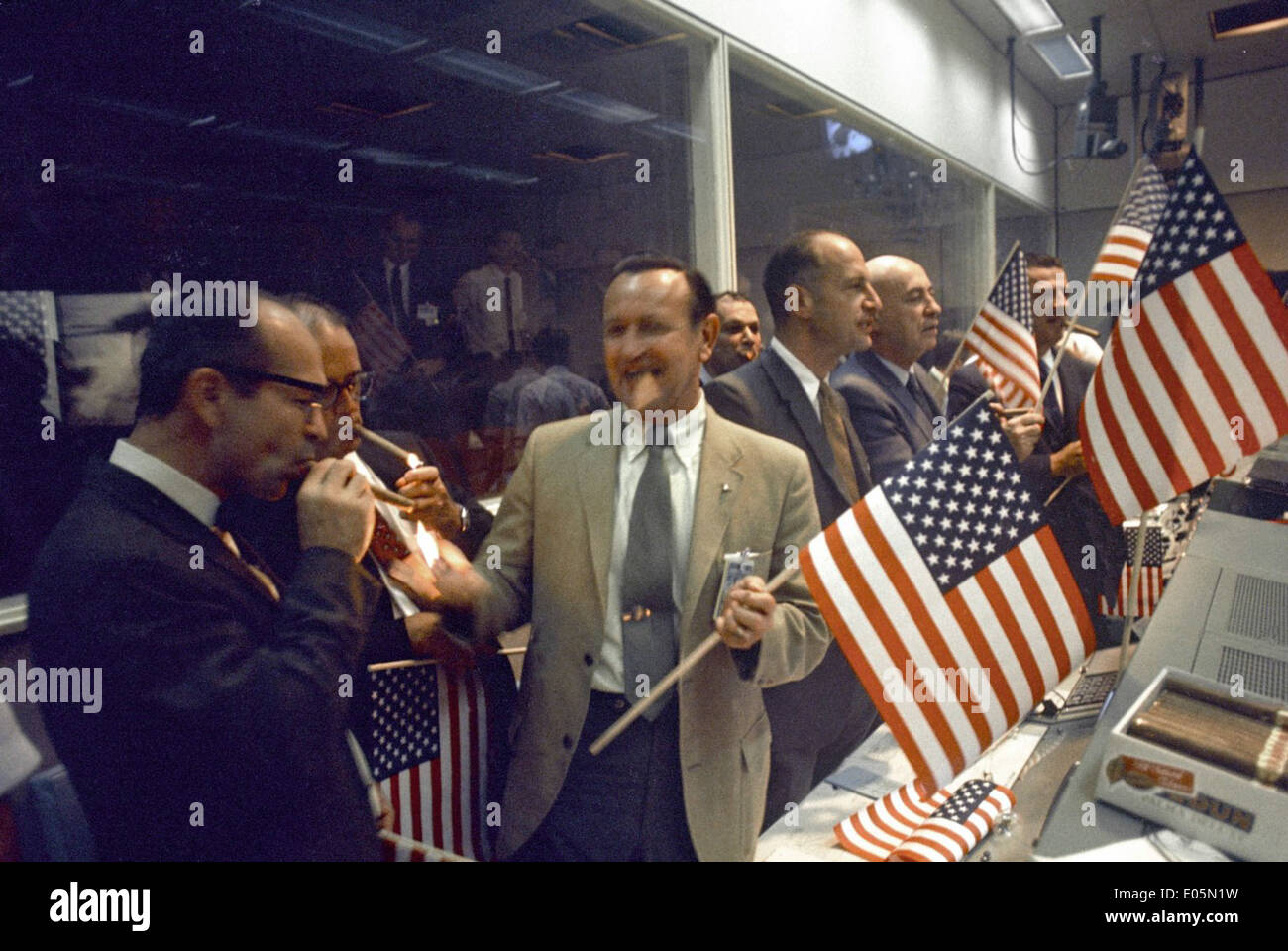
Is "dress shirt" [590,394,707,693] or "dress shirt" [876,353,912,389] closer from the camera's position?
"dress shirt" [590,394,707,693]

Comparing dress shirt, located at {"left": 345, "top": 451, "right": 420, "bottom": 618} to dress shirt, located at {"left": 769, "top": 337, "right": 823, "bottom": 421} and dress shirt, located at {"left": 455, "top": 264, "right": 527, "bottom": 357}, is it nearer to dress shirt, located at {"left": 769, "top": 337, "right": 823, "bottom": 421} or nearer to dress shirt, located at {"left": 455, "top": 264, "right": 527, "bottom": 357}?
dress shirt, located at {"left": 455, "top": 264, "right": 527, "bottom": 357}

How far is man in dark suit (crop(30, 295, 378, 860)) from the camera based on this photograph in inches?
39.1

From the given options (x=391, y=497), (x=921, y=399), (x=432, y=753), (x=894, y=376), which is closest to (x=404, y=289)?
(x=391, y=497)

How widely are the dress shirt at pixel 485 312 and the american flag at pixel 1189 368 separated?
1.28 m

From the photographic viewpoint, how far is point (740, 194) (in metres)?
2.69

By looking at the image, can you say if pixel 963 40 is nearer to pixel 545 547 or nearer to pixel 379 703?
pixel 545 547

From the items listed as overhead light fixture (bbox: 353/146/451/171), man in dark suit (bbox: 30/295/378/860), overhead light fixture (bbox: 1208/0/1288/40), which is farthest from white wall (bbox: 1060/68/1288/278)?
man in dark suit (bbox: 30/295/378/860)

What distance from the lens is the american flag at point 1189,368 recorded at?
1704 mm

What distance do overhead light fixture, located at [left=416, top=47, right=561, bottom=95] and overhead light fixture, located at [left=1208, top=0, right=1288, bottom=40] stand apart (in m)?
Answer: 1.58

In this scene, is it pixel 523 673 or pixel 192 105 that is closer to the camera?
pixel 192 105

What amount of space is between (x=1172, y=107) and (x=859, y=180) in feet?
3.21

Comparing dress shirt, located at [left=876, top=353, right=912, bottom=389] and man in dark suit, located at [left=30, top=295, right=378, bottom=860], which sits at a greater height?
dress shirt, located at [left=876, top=353, right=912, bottom=389]

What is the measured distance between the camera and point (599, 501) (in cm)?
152

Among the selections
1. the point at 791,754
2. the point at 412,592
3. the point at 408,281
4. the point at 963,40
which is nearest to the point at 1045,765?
the point at 791,754
